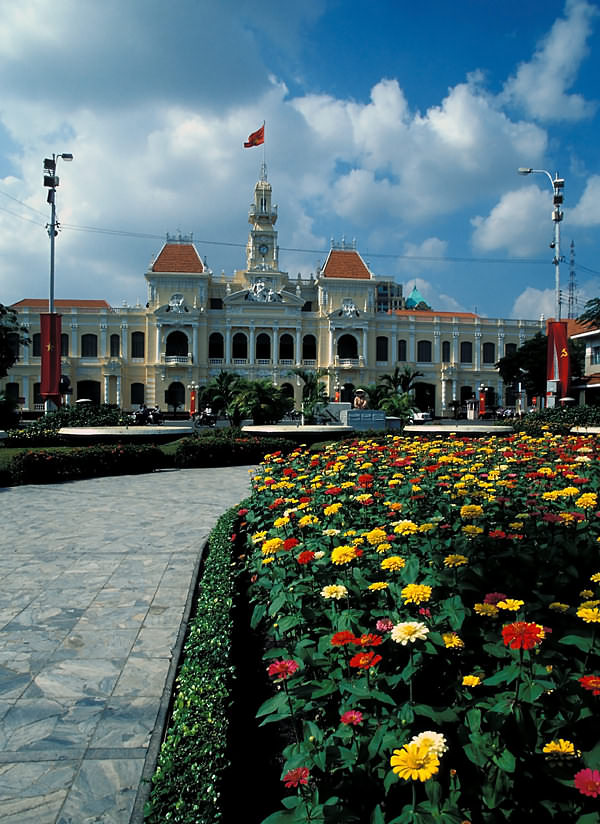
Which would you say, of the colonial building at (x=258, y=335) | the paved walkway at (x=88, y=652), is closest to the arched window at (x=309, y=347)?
the colonial building at (x=258, y=335)

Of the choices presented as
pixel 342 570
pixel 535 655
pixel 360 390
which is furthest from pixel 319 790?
pixel 360 390

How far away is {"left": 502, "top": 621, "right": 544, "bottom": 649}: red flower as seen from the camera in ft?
5.86

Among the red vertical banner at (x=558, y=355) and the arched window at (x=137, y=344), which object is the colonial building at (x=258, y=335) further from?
the red vertical banner at (x=558, y=355)

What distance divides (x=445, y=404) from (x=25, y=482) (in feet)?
149

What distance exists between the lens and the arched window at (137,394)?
1957 inches

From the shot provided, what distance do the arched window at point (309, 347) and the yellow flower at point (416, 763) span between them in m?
50.5

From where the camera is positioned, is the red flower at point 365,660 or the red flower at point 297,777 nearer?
the red flower at point 297,777

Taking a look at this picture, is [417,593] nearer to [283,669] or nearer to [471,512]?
[283,669]

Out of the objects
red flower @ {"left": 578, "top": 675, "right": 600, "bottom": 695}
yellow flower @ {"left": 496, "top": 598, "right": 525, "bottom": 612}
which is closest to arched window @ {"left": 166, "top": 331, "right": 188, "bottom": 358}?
yellow flower @ {"left": 496, "top": 598, "right": 525, "bottom": 612}

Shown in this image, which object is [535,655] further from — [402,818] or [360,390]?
[360,390]

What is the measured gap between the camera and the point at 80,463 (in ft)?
40.2

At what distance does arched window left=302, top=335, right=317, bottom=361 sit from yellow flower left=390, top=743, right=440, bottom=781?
5048 cm

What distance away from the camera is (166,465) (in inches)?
569

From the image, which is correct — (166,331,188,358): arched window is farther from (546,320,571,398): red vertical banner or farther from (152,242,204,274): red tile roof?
(546,320,571,398): red vertical banner
